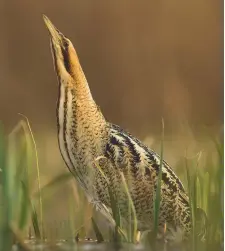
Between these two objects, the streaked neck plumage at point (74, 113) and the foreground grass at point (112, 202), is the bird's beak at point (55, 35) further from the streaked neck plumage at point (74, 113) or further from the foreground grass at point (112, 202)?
the foreground grass at point (112, 202)

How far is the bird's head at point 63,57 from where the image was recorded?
905 mm

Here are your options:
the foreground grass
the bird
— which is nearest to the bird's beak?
the bird

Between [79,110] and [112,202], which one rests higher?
[79,110]

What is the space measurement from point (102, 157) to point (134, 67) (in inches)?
7.1

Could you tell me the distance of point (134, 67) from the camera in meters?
1.01

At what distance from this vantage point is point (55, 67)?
0.91 m

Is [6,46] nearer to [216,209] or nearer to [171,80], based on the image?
[171,80]

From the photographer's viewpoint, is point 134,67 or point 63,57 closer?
point 63,57

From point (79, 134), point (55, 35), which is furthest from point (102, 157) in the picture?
point (55, 35)

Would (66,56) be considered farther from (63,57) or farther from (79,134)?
(79,134)

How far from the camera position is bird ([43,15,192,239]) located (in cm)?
89

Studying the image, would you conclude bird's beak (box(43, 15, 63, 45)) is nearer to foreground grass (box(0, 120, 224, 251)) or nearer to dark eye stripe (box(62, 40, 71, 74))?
dark eye stripe (box(62, 40, 71, 74))

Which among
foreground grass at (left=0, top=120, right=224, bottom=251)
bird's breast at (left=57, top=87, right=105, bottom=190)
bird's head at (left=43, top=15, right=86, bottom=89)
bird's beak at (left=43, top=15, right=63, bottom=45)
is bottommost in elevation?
foreground grass at (left=0, top=120, right=224, bottom=251)

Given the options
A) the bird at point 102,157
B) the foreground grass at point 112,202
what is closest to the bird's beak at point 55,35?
the bird at point 102,157
